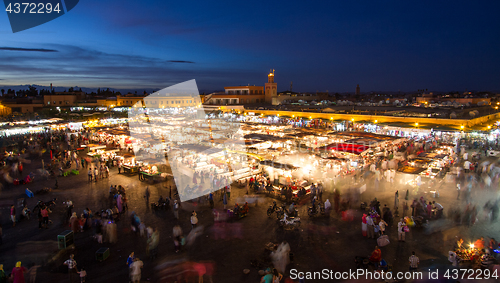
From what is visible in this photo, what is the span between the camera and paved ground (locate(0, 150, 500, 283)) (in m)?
6.20

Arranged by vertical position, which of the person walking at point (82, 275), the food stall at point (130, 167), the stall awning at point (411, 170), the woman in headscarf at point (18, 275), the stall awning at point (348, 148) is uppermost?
the stall awning at point (348, 148)

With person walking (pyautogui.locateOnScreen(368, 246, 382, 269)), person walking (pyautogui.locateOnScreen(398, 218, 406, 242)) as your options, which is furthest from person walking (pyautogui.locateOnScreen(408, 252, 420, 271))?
person walking (pyautogui.locateOnScreen(398, 218, 406, 242))

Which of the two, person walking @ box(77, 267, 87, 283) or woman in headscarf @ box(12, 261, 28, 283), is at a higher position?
woman in headscarf @ box(12, 261, 28, 283)

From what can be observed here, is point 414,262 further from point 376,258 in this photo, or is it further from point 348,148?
point 348,148

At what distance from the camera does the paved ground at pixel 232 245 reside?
6.20 metres

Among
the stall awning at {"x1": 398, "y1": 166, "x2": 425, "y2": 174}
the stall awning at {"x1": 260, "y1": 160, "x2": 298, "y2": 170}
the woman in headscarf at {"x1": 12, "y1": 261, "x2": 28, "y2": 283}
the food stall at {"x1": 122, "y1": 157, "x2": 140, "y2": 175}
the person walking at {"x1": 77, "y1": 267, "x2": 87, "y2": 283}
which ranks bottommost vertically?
the person walking at {"x1": 77, "y1": 267, "x2": 87, "y2": 283}

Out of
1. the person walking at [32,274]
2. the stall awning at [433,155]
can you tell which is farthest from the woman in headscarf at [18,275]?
the stall awning at [433,155]

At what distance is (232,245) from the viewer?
23.5 feet

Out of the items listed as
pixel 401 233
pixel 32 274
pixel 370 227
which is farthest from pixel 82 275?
pixel 401 233

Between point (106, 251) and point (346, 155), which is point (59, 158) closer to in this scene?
point (106, 251)

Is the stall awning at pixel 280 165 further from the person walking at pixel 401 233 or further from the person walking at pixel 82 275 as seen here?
the person walking at pixel 82 275

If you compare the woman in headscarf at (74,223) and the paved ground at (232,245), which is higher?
the woman in headscarf at (74,223)

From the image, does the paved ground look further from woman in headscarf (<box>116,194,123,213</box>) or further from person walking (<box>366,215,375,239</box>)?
woman in headscarf (<box>116,194,123,213</box>)

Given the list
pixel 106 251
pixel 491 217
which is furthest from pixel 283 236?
pixel 491 217
